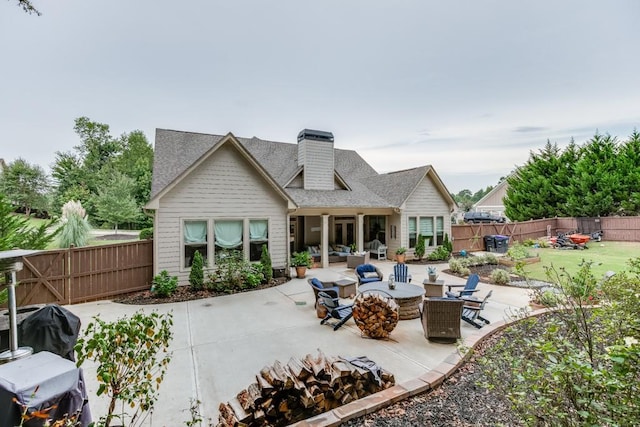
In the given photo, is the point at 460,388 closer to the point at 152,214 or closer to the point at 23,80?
the point at 152,214

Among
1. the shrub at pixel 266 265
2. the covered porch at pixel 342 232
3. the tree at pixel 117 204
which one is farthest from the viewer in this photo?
the tree at pixel 117 204

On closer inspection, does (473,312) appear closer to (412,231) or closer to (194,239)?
(194,239)

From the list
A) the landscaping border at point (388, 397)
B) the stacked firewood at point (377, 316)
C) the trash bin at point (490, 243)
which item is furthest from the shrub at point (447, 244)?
the landscaping border at point (388, 397)

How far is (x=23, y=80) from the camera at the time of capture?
12.9 metres

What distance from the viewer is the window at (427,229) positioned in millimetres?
16469

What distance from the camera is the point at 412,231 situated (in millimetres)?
16172

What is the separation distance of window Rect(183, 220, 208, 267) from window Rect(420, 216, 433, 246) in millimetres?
11520

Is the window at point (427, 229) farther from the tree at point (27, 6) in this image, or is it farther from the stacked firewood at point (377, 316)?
the tree at point (27, 6)

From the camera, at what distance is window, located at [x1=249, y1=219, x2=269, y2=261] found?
11461 mm

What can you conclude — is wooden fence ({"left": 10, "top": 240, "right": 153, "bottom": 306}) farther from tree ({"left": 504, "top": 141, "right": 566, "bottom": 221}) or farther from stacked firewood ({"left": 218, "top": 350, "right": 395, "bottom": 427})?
tree ({"left": 504, "top": 141, "right": 566, "bottom": 221})

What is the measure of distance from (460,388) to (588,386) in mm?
2459

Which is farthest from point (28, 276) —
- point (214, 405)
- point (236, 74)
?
point (236, 74)

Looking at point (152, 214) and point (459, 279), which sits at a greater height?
point (152, 214)

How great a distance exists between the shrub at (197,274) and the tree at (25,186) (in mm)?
32679
